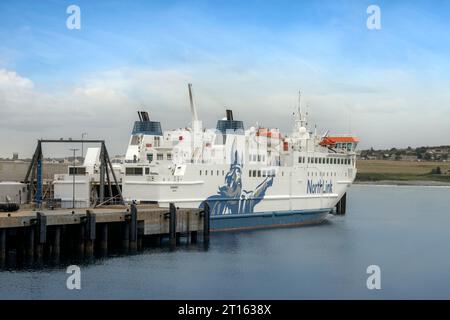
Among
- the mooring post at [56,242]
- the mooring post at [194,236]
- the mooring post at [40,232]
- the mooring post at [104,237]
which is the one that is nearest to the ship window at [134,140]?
the mooring post at [194,236]

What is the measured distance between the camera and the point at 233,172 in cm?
4212

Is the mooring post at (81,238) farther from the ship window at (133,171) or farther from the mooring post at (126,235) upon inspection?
the ship window at (133,171)

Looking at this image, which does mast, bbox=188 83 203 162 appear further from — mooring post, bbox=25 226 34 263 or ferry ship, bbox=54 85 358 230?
mooring post, bbox=25 226 34 263

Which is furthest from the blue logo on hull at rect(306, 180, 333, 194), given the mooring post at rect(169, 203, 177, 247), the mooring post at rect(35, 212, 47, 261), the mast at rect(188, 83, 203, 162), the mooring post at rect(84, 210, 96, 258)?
the mooring post at rect(35, 212, 47, 261)

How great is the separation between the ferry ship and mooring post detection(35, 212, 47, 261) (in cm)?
947

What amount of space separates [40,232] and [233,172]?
1488 cm

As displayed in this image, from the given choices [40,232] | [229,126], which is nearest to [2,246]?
[40,232]

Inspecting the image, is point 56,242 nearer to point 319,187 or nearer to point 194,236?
point 194,236

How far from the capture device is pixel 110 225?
35.1 metres

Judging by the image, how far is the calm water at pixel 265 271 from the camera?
25672mm

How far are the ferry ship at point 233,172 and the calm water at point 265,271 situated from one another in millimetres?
2255

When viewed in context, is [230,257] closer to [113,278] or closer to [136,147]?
[113,278]
